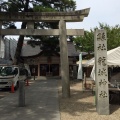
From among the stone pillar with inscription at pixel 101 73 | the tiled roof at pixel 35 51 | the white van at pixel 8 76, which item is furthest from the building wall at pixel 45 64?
the stone pillar with inscription at pixel 101 73

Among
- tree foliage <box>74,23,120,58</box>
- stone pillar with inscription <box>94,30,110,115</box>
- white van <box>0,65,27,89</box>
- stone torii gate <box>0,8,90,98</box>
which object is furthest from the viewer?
tree foliage <box>74,23,120,58</box>

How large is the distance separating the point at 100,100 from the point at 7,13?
8013 mm

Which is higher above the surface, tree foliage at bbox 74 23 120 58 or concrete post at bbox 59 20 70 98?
tree foliage at bbox 74 23 120 58

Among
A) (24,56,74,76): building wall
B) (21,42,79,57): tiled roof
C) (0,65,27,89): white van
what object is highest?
(21,42,79,57): tiled roof

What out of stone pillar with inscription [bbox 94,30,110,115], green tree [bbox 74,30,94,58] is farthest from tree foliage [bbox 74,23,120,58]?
A: stone pillar with inscription [bbox 94,30,110,115]

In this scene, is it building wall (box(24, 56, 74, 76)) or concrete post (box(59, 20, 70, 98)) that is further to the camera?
building wall (box(24, 56, 74, 76))

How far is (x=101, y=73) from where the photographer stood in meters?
11.4

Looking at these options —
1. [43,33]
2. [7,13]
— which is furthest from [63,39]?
[7,13]

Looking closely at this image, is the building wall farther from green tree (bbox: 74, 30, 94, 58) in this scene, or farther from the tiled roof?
green tree (bbox: 74, 30, 94, 58)

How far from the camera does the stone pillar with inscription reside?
36.7ft

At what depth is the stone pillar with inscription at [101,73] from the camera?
11195 millimetres

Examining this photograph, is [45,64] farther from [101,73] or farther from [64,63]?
[101,73]

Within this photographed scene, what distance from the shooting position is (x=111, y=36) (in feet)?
127

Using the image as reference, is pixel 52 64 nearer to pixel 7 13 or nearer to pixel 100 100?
pixel 7 13
